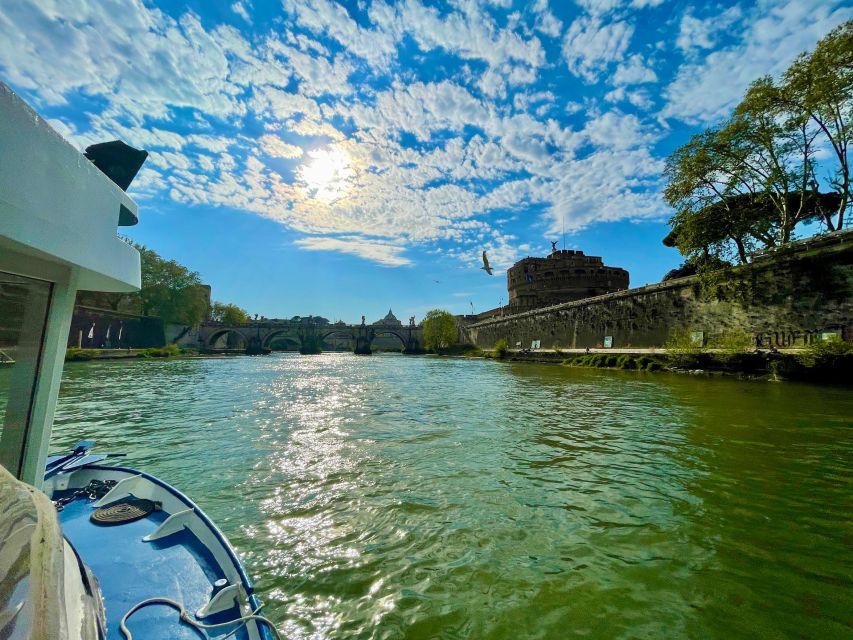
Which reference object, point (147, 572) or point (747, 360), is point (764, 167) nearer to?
point (747, 360)

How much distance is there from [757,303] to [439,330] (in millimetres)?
58469

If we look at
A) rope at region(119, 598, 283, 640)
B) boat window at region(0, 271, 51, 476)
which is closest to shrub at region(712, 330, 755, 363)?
rope at region(119, 598, 283, 640)

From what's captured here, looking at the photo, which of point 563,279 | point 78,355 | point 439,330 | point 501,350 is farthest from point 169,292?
point 563,279

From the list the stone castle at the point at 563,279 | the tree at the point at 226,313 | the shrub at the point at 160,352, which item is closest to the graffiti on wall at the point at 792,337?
the stone castle at the point at 563,279

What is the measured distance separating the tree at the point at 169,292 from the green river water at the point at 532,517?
63604mm

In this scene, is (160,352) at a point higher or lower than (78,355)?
higher

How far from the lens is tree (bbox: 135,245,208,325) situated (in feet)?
208

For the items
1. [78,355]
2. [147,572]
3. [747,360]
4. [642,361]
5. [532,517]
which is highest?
[747,360]

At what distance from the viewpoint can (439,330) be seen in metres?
77.9

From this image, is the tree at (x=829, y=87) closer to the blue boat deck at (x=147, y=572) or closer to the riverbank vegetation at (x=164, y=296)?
the blue boat deck at (x=147, y=572)

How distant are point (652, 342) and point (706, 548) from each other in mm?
30455

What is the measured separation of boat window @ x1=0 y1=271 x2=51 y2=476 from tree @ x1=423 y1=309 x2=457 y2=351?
73.6m

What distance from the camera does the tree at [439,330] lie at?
76.5 meters

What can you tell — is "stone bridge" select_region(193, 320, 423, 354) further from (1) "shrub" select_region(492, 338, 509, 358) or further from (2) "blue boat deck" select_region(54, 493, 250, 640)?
(2) "blue boat deck" select_region(54, 493, 250, 640)
